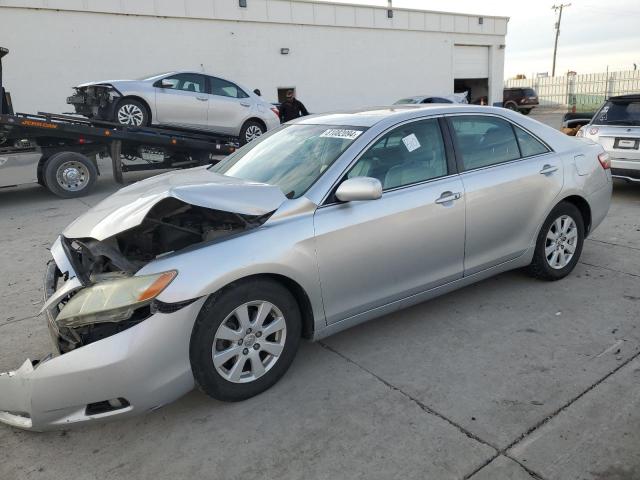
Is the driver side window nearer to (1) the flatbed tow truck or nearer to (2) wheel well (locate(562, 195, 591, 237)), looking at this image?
(2) wheel well (locate(562, 195, 591, 237))

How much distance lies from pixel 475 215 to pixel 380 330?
108 cm

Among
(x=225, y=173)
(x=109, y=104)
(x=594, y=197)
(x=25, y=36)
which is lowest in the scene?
(x=594, y=197)

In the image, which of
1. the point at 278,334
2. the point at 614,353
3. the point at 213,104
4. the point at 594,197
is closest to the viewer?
the point at 278,334

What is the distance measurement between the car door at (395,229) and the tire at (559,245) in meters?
0.99

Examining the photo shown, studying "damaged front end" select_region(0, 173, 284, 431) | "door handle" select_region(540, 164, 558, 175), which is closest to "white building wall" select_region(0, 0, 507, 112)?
"damaged front end" select_region(0, 173, 284, 431)

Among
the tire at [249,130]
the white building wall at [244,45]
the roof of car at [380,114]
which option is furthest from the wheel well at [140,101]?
the roof of car at [380,114]

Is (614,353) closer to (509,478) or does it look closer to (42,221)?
(509,478)

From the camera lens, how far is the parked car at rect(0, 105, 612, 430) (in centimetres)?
246

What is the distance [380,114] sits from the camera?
3.59 meters

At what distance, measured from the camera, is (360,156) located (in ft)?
10.5

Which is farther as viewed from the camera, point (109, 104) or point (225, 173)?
point (109, 104)

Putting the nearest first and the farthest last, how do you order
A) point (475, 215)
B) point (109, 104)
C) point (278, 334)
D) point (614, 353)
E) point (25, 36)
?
point (278, 334) < point (614, 353) < point (475, 215) < point (109, 104) < point (25, 36)

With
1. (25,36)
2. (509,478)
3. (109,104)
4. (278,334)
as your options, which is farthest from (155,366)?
(25,36)

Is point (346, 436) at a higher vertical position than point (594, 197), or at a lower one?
lower
